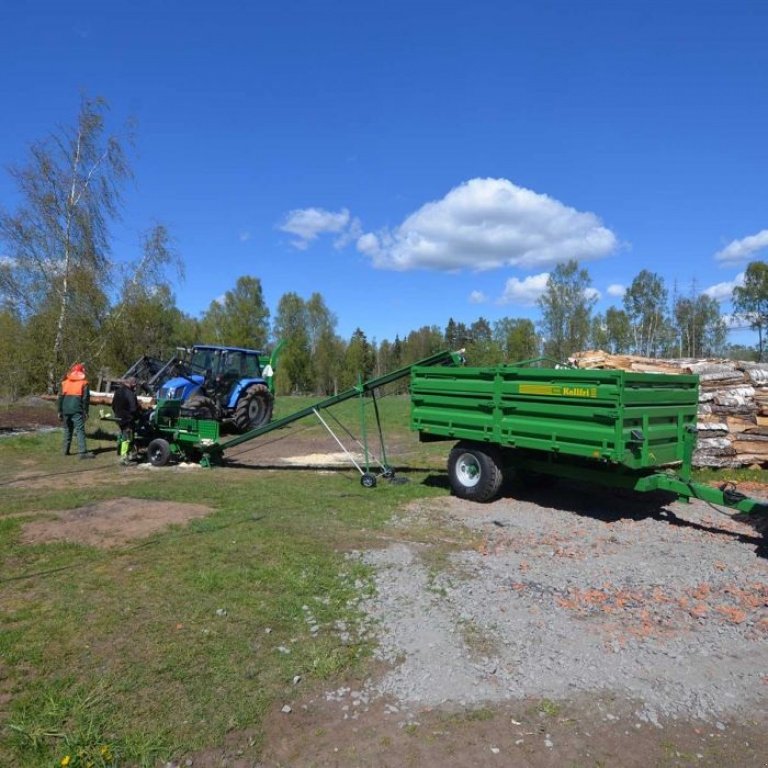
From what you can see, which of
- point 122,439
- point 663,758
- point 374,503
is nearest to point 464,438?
point 374,503

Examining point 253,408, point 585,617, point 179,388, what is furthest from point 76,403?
point 585,617

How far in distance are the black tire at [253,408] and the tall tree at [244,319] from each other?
2683 centimetres

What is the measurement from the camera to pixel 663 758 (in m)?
2.98

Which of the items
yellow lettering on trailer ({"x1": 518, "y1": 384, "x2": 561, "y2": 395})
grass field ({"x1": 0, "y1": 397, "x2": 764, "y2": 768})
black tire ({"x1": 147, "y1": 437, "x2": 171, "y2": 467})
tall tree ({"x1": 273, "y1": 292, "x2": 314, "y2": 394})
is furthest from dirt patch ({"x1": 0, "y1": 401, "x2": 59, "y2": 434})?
tall tree ({"x1": 273, "y1": 292, "x2": 314, "y2": 394})

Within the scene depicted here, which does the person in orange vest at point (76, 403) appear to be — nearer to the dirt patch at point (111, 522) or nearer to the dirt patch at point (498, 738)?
the dirt patch at point (111, 522)

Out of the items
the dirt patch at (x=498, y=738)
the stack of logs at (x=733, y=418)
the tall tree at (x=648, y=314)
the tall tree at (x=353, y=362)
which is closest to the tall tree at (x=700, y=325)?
the tall tree at (x=648, y=314)

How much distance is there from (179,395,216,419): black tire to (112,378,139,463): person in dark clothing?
0.92m

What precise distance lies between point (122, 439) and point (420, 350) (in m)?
50.3

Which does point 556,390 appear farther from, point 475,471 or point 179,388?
point 179,388

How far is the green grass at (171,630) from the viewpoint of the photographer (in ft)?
10.4

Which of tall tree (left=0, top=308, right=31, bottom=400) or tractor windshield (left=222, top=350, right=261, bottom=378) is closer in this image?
tractor windshield (left=222, top=350, right=261, bottom=378)

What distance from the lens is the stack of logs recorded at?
10680 millimetres

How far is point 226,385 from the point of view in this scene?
15.4m

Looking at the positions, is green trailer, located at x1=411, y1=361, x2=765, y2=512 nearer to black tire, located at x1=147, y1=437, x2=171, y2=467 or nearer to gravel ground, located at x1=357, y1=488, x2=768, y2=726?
gravel ground, located at x1=357, y1=488, x2=768, y2=726
